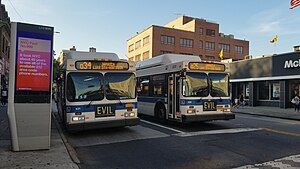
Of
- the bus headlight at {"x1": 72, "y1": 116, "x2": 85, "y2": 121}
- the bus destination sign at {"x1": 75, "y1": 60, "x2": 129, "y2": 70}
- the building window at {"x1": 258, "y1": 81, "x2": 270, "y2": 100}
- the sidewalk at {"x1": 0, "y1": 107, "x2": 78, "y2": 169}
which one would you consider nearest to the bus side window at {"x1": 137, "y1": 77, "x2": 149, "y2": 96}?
the bus destination sign at {"x1": 75, "y1": 60, "x2": 129, "y2": 70}

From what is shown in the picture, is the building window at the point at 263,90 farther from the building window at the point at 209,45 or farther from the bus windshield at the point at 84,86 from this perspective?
the building window at the point at 209,45

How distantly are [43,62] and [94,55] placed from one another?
13.9ft

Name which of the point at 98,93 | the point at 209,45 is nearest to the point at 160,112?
the point at 98,93

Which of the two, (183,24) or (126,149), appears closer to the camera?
(126,149)

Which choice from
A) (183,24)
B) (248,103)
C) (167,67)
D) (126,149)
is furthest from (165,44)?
(126,149)

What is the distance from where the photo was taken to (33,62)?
9242mm

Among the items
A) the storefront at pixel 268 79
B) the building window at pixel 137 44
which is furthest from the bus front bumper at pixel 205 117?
the building window at pixel 137 44

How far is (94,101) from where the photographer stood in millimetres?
11969

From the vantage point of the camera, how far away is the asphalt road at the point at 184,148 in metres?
8.09

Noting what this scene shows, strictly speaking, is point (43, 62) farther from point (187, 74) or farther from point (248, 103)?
point (248, 103)

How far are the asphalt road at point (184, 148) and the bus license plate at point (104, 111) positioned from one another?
0.80m

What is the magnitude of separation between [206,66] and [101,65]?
4.49 metres

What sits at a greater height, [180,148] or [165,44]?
[165,44]

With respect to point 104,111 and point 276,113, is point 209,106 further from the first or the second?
point 276,113
